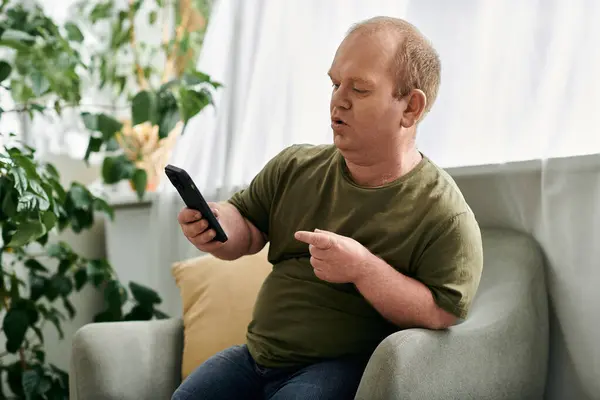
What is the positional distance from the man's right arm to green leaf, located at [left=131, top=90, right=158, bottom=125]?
26.8 inches

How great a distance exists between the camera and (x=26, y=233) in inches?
63.8

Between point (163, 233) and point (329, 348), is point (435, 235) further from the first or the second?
point (163, 233)

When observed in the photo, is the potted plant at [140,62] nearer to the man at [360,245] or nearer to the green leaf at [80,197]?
the green leaf at [80,197]

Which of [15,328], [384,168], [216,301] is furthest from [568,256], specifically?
[15,328]

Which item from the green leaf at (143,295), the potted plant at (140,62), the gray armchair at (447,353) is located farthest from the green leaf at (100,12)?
the gray armchair at (447,353)

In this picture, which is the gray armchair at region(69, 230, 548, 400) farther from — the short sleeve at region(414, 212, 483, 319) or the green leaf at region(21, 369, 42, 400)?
the green leaf at region(21, 369, 42, 400)

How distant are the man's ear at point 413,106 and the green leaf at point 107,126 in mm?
1086

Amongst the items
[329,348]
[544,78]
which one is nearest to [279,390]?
[329,348]

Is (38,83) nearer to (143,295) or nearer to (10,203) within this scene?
(10,203)

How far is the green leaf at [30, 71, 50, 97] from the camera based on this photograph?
1.90 m

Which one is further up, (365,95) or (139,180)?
(365,95)

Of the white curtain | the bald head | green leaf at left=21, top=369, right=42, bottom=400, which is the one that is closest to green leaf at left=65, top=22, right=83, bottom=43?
the white curtain

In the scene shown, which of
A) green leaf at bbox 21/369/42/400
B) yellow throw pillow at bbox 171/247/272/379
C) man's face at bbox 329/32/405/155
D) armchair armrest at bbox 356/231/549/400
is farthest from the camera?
green leaf at bbox 21/369/42/400

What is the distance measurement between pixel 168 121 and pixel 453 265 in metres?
1.08
